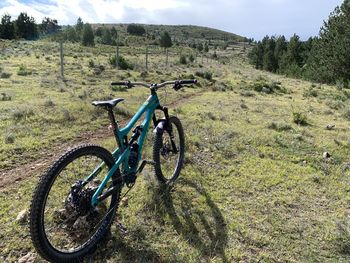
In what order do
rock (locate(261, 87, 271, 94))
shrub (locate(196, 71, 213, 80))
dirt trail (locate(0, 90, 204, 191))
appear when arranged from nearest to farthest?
dirt trail (locate(0, 90, 204, 191)), rock (locate(261, 87, 271, 94)), shrub (locate(196, 71, 213, 80))

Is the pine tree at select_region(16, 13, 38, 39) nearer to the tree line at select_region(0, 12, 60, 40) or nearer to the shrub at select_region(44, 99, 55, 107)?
the tree line at select_region(0, 12, 60, 40)

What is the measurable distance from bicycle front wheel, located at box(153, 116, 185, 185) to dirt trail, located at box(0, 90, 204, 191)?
2016 mm

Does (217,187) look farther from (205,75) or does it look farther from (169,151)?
(205,75)

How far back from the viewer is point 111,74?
19359mm

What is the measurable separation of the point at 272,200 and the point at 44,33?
94.5m

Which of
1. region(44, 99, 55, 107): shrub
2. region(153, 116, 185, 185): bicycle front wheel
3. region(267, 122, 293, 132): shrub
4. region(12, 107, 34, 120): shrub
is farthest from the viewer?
region(44, 99, 55, 107): shrub

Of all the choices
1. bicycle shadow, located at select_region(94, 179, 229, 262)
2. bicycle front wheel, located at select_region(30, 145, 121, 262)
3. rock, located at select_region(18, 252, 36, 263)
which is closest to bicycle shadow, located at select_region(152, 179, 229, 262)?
bicycle shadow, located at select_region(94, 179, 229, 262)

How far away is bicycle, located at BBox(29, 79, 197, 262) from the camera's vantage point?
276cm

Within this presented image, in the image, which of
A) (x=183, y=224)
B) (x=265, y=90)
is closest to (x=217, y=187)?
(x=183, y=224)

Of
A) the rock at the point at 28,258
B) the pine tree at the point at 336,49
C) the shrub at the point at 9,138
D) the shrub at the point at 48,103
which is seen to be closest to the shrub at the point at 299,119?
the shrub at the point at 48,103

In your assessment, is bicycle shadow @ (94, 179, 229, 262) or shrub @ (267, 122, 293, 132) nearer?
bicycle shadow @ (94, 179, 229, 262)

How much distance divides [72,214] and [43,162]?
2679 millimetres

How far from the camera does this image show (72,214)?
11.1ft

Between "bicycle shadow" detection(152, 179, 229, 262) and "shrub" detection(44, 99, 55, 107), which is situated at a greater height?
"shrub" detection(44, 99, 55, 107)
